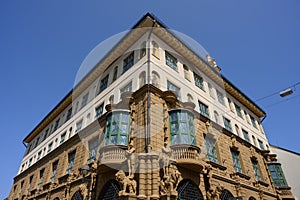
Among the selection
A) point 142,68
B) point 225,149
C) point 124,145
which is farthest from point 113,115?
point 225,149

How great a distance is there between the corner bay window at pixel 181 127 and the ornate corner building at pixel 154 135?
0.06 meters

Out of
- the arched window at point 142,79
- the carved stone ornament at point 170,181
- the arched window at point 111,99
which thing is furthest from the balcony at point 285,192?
the arched window at point 111,99

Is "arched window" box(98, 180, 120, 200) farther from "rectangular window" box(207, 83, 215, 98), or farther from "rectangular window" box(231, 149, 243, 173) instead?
"rectangular window" box(207, 83, 215, 98)

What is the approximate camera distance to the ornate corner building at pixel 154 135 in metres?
10.4

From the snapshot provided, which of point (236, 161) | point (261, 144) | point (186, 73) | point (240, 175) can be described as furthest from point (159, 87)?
point (261, 144)

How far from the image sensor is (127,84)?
1466 cm

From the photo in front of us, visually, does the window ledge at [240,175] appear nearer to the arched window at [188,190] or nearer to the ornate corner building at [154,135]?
the ornate corner building at [154,135]

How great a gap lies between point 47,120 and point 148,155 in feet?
73.6

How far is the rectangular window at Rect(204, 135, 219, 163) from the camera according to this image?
46.5 ft

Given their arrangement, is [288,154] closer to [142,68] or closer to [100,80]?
[142,68]

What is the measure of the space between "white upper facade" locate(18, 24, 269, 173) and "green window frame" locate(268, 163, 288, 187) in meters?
2.59

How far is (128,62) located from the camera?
1609 centimetres

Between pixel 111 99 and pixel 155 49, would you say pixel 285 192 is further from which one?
pixel 111 99

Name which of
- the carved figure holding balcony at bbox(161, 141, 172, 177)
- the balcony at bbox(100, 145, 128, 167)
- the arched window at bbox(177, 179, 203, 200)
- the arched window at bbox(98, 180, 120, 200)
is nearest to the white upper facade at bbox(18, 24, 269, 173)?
the balcony at bbox(100, 145, 128, 167)
